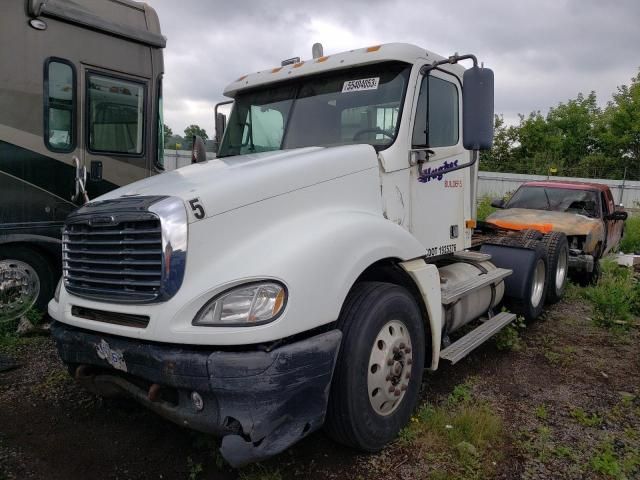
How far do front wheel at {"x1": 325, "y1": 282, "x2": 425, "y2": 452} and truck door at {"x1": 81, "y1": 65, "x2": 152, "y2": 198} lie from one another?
402 centimetres

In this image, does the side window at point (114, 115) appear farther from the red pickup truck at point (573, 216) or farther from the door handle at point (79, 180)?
the red pickup truck at point (573, 216)

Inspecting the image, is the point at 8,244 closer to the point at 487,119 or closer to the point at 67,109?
the point at 67,109

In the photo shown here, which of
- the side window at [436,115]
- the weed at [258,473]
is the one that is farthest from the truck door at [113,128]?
the weed at [258,473]

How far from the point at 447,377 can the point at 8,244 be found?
4.47 meters

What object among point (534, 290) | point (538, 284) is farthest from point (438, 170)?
point (538, 284)

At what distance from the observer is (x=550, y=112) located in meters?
37.4

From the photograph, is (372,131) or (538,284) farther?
(538,284)

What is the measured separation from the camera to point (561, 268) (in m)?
7.16

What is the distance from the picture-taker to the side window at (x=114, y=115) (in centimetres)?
579

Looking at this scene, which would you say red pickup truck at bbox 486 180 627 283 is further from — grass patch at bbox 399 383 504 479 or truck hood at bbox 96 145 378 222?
truck hood at bbox 96 145 378 222

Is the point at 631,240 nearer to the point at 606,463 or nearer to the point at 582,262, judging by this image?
the point at 582,262

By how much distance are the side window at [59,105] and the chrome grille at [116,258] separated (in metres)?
2.83

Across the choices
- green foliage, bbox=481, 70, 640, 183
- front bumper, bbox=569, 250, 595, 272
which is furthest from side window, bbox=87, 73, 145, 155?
green foliage, bbox=481, 70, 640, 183

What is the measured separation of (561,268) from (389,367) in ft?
16.5
